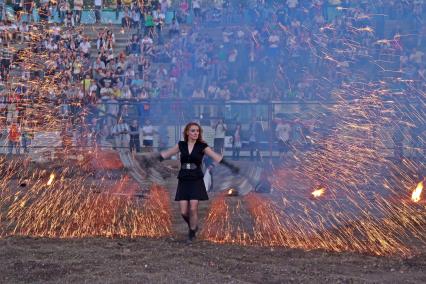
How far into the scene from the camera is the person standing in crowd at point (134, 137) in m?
14.7

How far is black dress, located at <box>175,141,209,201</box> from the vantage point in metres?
8.17

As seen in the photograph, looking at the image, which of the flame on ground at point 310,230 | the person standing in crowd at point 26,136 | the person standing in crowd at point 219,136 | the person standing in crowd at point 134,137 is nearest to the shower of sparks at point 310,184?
the flame on ground at point 310,230

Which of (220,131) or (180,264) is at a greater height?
(220,131)

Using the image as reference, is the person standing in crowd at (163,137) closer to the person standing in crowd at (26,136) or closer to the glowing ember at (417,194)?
the person standing in crowd at (26,136)

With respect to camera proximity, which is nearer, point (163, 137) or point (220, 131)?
point (220, 131)

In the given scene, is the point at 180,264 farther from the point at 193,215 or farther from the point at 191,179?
the point at 191,179

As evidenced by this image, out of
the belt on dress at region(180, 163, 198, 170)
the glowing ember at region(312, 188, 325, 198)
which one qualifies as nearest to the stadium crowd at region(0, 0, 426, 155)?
the glowing ember at region(312, 188, 325, 198)

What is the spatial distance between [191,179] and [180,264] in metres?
1.59

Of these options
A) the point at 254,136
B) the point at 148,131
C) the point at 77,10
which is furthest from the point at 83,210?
the point at 77,10

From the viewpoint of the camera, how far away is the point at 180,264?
6.80 m

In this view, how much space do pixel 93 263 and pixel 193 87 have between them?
8.19 m

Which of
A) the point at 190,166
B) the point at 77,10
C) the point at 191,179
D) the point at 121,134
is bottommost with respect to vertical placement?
the point at 121,134

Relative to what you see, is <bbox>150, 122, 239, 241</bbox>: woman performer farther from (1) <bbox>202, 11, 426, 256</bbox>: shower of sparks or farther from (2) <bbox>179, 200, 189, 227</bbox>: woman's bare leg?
(1) <bbox>202, 11, 426, 256</bbox>: shower of sparks

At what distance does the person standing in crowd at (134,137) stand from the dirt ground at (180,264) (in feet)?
22.6
